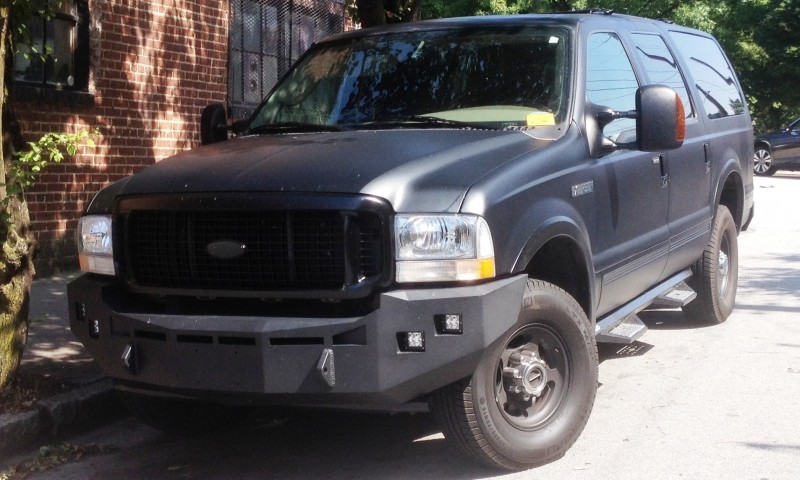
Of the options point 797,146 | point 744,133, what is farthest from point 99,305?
point 797,146

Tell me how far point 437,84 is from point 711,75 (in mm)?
3369

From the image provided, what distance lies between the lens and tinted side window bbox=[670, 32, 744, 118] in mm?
7797

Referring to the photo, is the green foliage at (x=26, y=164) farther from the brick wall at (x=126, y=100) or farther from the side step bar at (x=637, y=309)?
the brick wall at (x=126, y=100)

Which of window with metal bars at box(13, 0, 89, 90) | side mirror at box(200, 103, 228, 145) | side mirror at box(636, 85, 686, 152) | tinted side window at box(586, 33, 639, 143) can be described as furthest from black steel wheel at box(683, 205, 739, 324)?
window with metal bars at box(13, 0, 89, 90)

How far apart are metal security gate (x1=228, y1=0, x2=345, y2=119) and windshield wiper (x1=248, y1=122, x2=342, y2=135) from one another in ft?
22.5

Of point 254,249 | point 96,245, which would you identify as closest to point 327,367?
point 254,249

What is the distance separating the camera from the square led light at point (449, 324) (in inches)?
166

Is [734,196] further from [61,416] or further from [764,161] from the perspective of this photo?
[764,161]

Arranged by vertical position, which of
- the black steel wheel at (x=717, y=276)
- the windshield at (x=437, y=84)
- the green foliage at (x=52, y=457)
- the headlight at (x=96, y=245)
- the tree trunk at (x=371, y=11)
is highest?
the tree trunk at (x=371, y=11)

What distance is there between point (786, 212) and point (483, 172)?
570 inches

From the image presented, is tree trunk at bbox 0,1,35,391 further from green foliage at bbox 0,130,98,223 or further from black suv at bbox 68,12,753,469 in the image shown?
black suv at bbox 68,12,753,469

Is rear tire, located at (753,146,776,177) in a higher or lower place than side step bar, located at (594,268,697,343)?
lower

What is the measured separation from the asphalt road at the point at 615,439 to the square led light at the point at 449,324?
89 centimetres

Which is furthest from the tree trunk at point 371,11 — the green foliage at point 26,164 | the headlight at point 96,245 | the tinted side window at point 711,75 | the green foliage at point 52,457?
the green foliage at point 52,457
